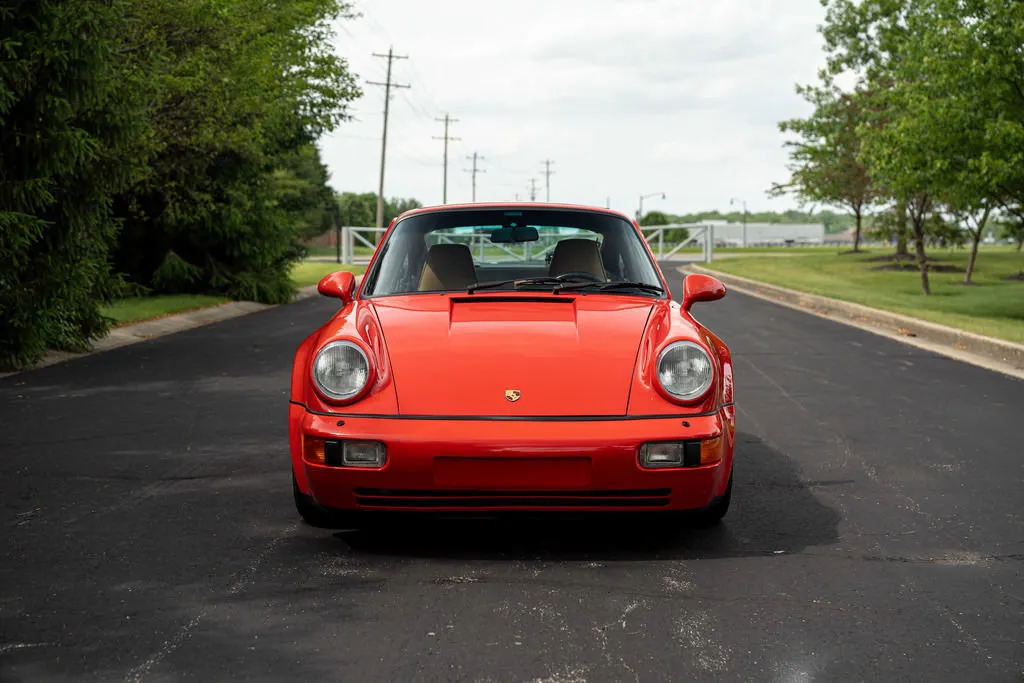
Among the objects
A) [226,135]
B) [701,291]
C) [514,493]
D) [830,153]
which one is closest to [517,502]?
[514,493]

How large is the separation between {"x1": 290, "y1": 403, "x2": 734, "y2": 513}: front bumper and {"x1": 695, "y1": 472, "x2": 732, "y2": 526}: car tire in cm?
28

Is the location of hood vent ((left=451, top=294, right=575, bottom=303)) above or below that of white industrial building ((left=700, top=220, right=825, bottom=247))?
below

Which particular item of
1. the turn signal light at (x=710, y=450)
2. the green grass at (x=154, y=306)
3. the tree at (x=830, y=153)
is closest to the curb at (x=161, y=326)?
the green grass at (x=154, y=306)

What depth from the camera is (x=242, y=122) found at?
21078 millimetres

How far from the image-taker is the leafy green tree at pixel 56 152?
10.8 m

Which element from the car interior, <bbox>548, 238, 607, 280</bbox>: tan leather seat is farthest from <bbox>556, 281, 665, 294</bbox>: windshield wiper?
<bbox>548, 238, 607, 280</bbox>: tan leather seat

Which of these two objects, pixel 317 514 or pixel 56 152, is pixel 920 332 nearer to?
pixel 56 152

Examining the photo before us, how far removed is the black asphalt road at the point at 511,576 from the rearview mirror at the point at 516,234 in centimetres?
162

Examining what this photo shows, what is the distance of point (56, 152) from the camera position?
11.2 metres

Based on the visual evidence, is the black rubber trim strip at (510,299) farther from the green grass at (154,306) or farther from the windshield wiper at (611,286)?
the green grass at (154,306)

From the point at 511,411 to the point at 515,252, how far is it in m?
1.79

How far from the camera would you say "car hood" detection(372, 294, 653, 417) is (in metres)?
4.58

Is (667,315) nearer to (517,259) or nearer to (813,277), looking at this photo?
(517,259)

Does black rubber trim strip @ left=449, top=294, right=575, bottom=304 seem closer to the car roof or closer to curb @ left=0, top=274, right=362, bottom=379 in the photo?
the car roof
